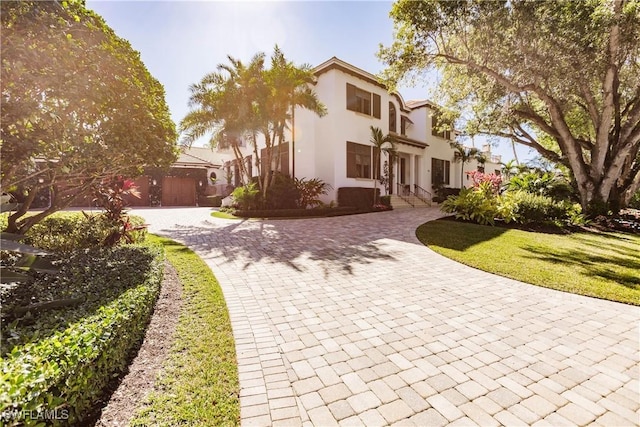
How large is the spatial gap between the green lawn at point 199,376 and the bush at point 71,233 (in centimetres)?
405

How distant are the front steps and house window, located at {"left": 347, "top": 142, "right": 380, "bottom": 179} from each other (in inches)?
83.4

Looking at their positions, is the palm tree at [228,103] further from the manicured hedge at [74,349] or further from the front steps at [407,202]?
the manicured hedge at [74,349]

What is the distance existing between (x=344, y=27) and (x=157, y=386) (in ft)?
38.9

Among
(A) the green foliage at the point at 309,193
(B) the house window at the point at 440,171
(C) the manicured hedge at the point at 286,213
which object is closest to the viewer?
(C) the manicured hedge at the point at 286,213

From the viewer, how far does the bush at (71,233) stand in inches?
252

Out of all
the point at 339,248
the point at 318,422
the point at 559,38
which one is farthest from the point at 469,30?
the point at 318,422

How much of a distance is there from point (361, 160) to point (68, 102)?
15605mm

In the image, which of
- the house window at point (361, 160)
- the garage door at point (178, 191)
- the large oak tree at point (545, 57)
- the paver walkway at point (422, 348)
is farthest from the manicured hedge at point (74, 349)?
the garage door at point (178, 191)

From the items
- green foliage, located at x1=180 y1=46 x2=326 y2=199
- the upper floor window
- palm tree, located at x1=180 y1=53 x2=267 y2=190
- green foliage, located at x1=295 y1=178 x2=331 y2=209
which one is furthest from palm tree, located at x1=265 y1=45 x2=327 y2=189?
the upper floor window

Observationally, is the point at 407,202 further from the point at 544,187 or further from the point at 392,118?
the point at 544,187

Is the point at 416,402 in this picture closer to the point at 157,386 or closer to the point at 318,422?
the point at 318,422

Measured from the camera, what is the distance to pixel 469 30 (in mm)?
12852

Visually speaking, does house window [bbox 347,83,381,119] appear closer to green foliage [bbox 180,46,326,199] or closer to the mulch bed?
green foliage [bbox 180,46,326,199]

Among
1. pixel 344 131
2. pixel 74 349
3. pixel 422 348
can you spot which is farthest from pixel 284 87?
pixel 74 349
